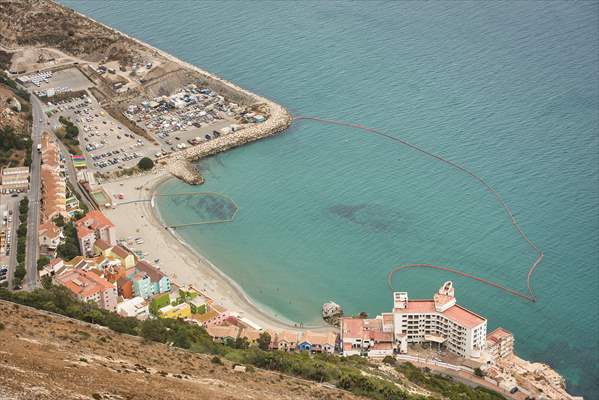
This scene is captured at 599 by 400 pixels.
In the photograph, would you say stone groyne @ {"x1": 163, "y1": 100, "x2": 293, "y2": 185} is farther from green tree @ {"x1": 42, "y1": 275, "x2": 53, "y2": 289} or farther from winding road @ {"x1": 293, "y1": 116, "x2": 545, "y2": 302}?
green tree @ {"x1": 42, "y1": 275, "x2": 53, "y2": 289}

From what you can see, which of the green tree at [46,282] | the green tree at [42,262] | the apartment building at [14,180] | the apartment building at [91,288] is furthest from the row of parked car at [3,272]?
the apartment building at [14,180]

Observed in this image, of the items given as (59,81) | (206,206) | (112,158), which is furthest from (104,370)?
(59,81)

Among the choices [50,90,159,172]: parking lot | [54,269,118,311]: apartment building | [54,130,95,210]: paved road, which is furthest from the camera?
[50,90,159,172]: parking lot

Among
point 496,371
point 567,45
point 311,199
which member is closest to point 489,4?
point 567,45

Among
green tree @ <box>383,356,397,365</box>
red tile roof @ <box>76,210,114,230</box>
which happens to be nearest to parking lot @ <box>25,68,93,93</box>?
red tile roof @ <box>76,210,114,230</box>

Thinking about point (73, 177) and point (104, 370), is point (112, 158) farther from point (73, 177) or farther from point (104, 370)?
point (104, 370)

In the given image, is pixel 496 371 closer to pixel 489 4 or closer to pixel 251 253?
pixel 251 253
